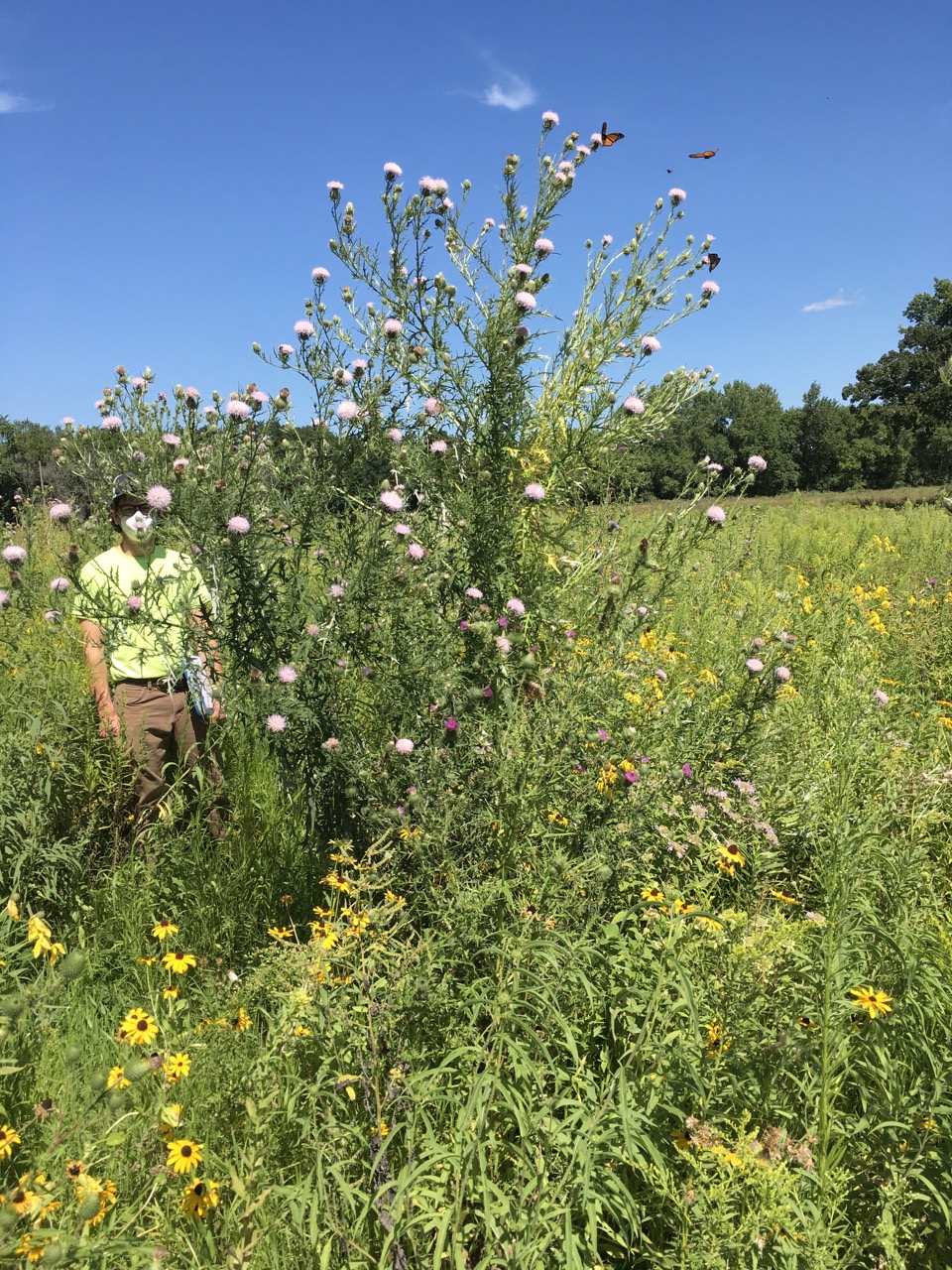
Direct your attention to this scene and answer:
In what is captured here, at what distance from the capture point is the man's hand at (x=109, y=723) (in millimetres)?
2929

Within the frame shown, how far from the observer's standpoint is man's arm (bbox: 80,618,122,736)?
298cm

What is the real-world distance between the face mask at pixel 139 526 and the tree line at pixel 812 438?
135 centimetres

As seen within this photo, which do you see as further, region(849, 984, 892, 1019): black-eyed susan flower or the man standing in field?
the man standing in field

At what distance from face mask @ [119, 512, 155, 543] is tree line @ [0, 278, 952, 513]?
4.43 ft

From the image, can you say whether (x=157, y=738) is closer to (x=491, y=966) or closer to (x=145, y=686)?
(x=145, y=686)

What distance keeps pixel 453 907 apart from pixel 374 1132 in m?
0.52

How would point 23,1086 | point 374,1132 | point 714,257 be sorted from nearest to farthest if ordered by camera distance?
1. point 374,1132
2. point 23,1086
3. point 714,257

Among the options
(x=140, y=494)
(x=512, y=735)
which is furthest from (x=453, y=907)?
(x=140, y=494)

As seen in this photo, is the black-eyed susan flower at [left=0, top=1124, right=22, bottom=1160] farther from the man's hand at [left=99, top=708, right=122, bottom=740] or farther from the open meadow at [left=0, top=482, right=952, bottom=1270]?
the man's hand at [left=99, top=708, right=122, bottom=740]

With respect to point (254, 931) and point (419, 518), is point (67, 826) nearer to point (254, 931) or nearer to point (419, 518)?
point (254, 931)

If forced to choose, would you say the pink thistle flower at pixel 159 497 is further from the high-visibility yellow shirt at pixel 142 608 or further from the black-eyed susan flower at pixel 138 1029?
the black-eyed susan flower at pixel 138 1029

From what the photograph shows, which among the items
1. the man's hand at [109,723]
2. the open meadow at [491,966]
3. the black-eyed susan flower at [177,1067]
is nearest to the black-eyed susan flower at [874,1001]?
the open meadow at [491,966]

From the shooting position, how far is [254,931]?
2.57 m

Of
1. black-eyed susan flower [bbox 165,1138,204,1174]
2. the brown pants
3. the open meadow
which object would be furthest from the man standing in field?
black-eyed susan flower [bbox 165,1138,204,1174]
